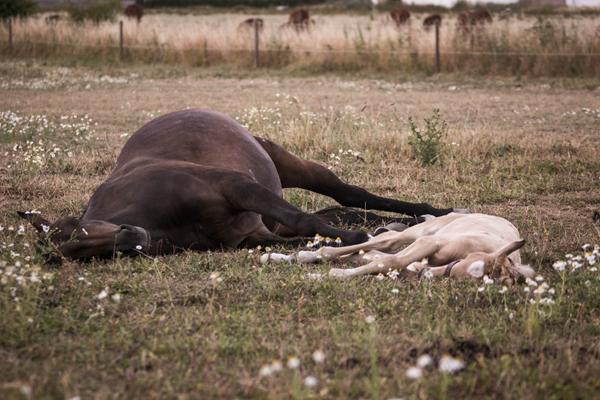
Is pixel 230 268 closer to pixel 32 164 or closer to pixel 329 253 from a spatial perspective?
pixel 329 253

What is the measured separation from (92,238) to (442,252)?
1948 mm

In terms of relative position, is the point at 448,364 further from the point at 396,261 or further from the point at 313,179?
the point at 313,179

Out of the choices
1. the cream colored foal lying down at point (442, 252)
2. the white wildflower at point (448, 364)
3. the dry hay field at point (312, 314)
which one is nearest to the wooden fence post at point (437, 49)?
the dry hay field at point (312, 314)

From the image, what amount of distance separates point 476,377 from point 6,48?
24101 millimetres

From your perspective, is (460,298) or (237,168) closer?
(460,298)

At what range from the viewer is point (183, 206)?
5016 mm

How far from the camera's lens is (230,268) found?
4641 millimetres

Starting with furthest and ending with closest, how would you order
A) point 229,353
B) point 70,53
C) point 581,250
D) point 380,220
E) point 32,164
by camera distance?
point 70,53
point 32,164
point 380,220
point 581,250
point 229,353

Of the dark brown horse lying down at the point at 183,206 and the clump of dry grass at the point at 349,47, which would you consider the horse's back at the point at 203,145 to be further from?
the clump of dry grass at the point at 349,47

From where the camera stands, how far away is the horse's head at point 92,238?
4566mm

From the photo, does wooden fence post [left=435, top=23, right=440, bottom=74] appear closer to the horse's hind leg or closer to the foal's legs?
the horse's hind leg

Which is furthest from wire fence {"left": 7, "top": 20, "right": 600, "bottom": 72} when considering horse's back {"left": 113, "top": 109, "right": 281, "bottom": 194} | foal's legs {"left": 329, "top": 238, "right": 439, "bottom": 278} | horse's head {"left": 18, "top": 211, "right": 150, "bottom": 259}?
horse's head {"left": 18, "top": 211, "right": 150, "bottom": 259}

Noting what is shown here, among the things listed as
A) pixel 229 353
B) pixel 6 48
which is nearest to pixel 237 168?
pixel 229 353

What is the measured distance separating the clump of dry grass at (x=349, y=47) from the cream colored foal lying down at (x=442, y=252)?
1407 centimetres
